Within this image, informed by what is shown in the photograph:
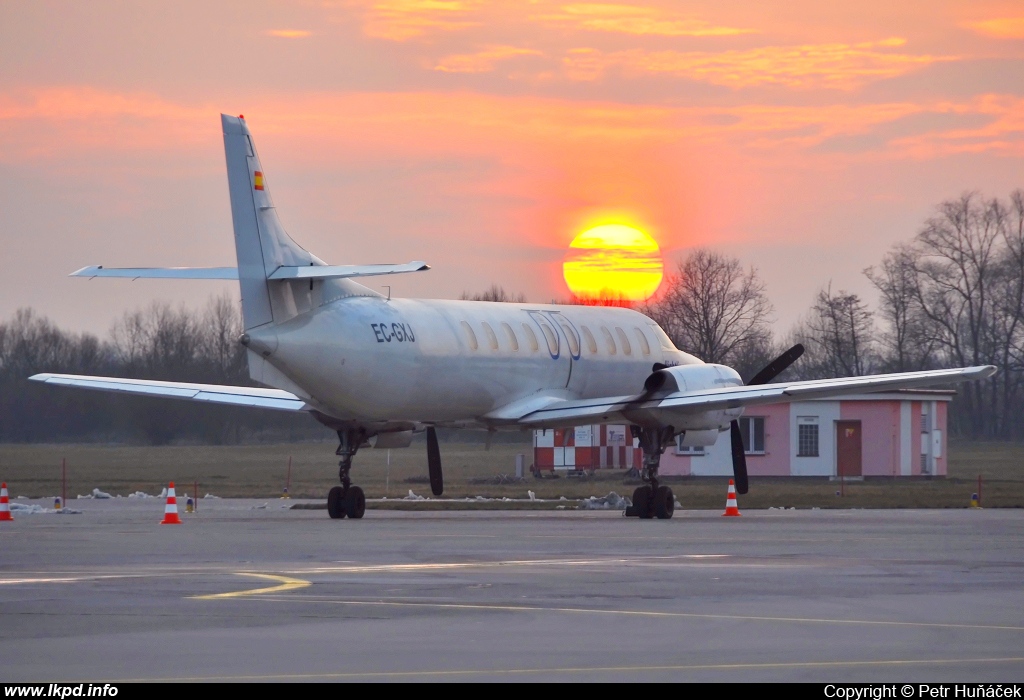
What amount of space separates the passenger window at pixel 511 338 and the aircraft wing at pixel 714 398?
1254mm

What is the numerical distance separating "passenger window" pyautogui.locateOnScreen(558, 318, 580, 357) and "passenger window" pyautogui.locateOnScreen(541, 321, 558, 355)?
1.43 ft

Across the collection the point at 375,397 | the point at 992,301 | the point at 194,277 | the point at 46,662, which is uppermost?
the point at 992,301

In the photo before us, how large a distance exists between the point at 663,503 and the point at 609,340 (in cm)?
526

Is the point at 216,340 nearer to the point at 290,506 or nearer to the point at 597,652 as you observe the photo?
the point at 290,506

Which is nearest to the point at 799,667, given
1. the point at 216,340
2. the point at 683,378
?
the point at 683,378

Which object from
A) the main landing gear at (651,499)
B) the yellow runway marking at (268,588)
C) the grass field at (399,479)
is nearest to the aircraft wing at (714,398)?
the main landing gear at (651,499)

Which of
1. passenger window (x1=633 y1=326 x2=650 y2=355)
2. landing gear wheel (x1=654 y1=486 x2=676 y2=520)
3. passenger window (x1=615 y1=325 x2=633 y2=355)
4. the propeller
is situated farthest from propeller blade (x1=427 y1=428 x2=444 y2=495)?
the propeller

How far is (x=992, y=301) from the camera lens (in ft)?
300

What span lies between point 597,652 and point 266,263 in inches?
604

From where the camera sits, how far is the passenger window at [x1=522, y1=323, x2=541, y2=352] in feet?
91.0

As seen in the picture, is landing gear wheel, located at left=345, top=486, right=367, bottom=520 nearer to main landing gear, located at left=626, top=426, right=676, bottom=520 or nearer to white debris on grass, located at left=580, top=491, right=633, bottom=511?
main landing gear, located at left=626, top=426, right=676, bottom=520

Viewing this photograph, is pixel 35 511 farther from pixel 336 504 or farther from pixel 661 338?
pixel 661 338

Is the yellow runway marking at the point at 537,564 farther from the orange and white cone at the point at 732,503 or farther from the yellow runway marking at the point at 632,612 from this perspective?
the orange and white cone at the point at 732,503

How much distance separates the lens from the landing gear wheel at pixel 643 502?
25547 millimetres
